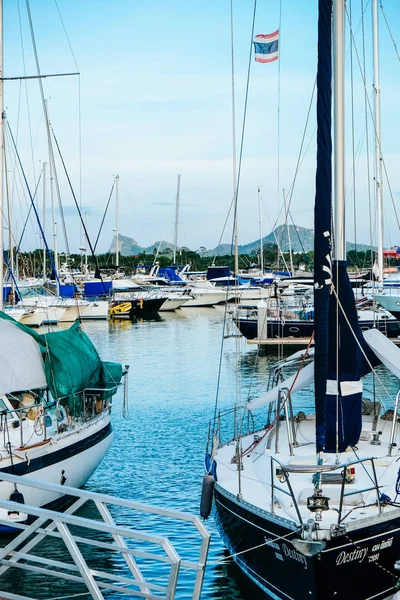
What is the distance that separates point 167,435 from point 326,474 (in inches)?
544

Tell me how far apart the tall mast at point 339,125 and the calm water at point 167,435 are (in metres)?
4.33

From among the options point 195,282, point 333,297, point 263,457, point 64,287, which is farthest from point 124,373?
point 195,282

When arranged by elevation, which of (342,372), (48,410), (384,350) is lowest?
(48,410)

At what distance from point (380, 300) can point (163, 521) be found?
90.5ft

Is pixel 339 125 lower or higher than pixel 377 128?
lower

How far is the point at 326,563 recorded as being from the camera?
38.3 ft

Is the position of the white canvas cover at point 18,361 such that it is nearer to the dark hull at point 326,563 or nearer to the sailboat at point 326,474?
the sailboat at point 326,474

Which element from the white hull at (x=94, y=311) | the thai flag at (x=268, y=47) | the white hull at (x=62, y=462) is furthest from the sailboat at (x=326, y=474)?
the white hull at (x=94, y=311)

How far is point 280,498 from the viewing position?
13.0 meters

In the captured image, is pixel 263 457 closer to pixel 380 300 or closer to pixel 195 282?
pixel 380 300

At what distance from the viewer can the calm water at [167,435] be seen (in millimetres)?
15320

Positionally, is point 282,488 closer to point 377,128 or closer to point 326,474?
point 326,474

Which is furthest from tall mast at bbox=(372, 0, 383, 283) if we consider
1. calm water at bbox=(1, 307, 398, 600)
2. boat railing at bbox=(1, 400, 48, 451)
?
boat railing at bbox=(1, 400, 48, 451)

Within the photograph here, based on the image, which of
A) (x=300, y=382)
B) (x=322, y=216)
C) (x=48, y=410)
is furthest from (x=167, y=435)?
(x=322, y=216)
